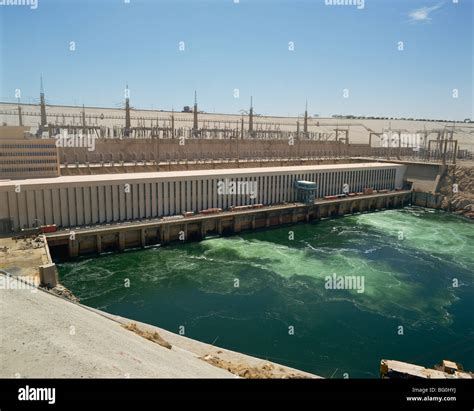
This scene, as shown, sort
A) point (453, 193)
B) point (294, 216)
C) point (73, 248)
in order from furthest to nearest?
point (453, 193), point (294, 216), point (73, 248)

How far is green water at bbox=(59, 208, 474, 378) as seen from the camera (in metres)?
18.1

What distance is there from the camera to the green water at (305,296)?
18.1 meters

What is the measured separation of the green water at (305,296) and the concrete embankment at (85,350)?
3.69m

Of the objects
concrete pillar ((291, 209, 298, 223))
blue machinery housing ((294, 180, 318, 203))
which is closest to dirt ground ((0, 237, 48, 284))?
concrete pillar ((291, 209, 298, 223))

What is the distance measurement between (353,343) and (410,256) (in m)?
15.4

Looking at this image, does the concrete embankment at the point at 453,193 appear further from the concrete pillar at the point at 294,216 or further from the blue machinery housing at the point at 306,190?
the concrete pillar at the point at 294,216

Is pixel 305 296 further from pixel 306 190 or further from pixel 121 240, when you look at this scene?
pixel 306 190

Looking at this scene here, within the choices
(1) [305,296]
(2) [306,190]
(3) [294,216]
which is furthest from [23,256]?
(2) [306,190]

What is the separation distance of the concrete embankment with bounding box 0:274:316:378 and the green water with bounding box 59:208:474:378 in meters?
3.69

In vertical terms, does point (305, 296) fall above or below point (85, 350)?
below

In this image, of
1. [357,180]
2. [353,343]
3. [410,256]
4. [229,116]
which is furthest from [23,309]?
[229,116]

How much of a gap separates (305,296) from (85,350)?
14.3 meters

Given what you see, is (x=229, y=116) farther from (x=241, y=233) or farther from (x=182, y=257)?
(x=182, y=257)

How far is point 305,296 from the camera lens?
23.1m
